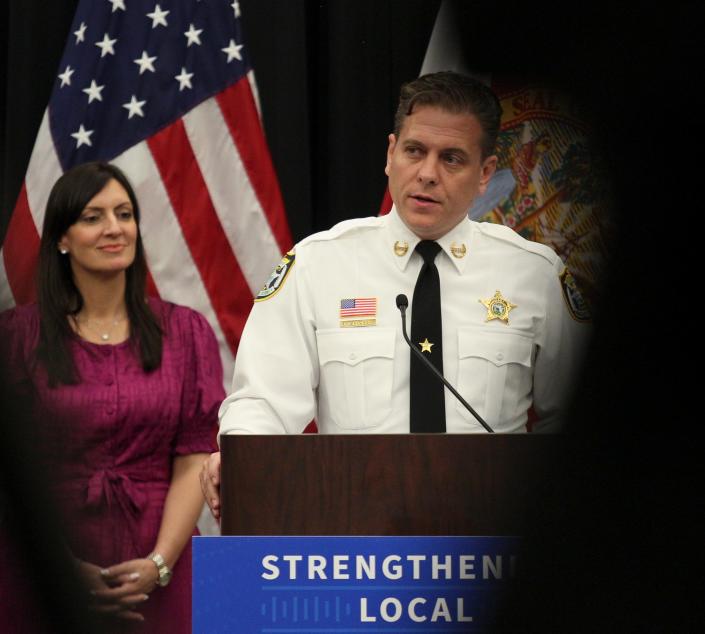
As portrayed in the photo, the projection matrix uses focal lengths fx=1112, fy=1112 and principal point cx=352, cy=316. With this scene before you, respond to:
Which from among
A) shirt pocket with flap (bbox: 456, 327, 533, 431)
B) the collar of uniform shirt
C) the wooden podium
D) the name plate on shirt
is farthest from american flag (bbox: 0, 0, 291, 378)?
the name plate on shirt

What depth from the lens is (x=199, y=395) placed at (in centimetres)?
307

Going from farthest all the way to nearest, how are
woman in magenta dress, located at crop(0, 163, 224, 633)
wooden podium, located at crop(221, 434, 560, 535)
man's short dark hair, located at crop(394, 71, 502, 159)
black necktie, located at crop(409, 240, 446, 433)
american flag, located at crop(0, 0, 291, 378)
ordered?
1. american flag, located at crop(0, 0, 291, 378)
2. woman in magenta dress, located at crop(0, 163, 224, 633)
3. man's short dark hair, located at crop(394, 71, 502, 159)
4. black necktie, located at crop(409, 240, 446, 433)
5. wooden podium, located at crop(221, 434, 560, 535)

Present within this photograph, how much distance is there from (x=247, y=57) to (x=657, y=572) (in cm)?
338

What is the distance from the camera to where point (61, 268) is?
3.19 m

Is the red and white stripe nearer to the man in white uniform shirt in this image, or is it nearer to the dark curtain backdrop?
the man in white uniform shirt

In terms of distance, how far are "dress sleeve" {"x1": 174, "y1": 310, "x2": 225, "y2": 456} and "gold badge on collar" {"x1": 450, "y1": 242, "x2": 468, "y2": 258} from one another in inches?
35.5

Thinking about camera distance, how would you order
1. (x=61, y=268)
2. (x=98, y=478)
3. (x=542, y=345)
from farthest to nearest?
1. (x=61, y=268)
2. (x=98, y=478)
3. (x=542, y=345)

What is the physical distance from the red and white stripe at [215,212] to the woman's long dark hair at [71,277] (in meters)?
0.36

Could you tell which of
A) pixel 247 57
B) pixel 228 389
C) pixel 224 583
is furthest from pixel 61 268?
pixel 224 583

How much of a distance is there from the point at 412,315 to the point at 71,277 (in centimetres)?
126

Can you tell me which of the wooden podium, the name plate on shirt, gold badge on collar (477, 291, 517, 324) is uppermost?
gold badge on collar (477, 291, 517, 324)

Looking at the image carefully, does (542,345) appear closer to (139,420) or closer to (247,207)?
(139,420)

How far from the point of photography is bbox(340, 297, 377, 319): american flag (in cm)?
242

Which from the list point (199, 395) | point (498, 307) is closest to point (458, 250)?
point (498, 307)
